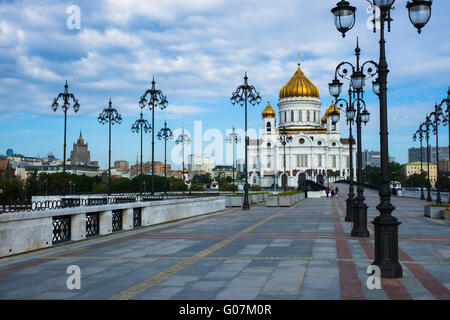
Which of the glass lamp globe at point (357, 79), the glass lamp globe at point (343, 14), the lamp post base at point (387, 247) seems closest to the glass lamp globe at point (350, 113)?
the glass lamp globe at point (357, 79)

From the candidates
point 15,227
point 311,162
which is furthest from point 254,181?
point 15,227

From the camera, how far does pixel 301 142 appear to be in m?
130

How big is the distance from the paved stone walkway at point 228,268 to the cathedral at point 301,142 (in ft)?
366

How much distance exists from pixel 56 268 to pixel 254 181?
12747 centimetres

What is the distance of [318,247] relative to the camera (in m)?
13.6

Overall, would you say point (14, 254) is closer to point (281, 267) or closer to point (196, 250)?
point (196, 250)

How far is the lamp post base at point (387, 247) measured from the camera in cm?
930

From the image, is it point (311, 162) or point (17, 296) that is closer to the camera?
point (17, 296)

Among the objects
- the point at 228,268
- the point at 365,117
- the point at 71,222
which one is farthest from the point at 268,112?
the point at 228,268

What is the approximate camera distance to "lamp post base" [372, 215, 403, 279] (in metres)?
9.30

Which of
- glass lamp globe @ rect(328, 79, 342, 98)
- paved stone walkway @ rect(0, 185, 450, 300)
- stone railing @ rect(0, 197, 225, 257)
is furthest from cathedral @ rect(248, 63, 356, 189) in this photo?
paved stone walkway @ rect(0, 185, 450, 300)

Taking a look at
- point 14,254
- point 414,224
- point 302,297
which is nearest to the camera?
point 302,297

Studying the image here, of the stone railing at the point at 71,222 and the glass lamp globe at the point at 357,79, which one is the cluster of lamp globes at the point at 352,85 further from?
the stone railing at the point at 71,222

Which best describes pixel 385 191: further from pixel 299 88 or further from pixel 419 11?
pixel 299 88
